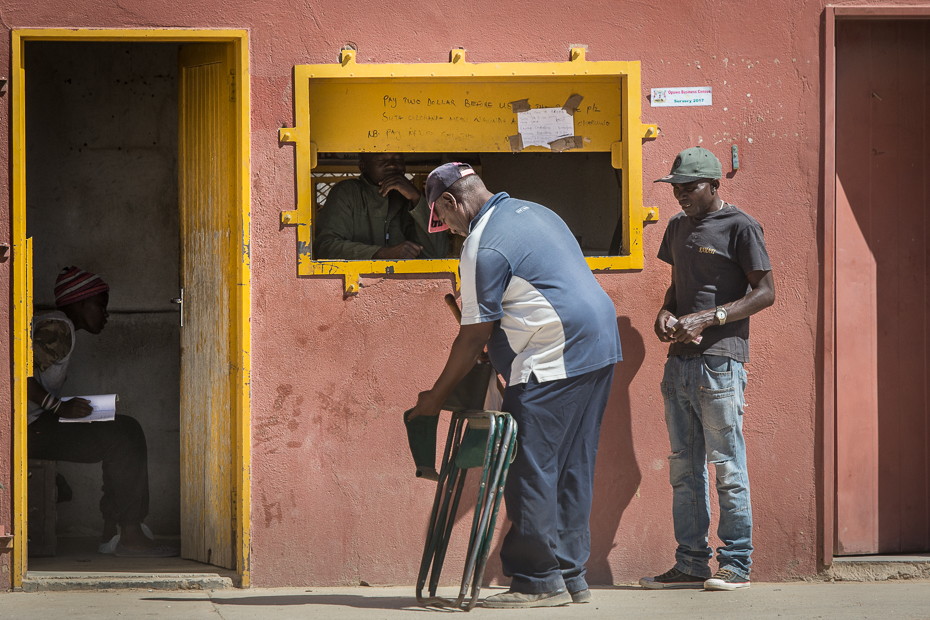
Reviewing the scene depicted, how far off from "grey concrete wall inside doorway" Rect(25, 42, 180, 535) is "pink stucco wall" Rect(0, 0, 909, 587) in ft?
5.90

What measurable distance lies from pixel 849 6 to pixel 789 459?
2304 mm

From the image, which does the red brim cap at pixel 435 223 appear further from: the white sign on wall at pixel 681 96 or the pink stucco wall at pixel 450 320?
the white sign on wall at pixel 681 96

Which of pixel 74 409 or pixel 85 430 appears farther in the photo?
pixel 85 430

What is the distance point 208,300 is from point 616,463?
227 centimetres

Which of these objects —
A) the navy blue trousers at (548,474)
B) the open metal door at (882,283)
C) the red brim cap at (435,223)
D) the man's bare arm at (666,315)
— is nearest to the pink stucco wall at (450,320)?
the man's bare arm at (666,315)

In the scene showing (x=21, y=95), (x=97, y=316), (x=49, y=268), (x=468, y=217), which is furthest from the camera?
(x=49, y=268)

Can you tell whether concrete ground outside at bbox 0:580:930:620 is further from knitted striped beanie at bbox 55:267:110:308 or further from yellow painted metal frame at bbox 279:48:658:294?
knitted striped beanie at bbox 55:267:110:308

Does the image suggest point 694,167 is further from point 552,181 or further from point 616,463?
point 616,463

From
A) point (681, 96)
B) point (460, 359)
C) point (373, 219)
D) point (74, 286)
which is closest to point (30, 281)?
point (74, 286)

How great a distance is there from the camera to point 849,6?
15.7 feet

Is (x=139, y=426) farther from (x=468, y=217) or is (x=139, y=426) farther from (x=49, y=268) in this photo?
(x=468, y=217)

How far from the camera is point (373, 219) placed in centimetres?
512

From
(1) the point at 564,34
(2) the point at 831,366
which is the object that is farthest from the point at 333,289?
(2) the point at 831,366

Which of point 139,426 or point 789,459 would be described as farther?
point 139,426
